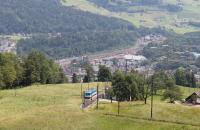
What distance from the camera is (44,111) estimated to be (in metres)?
97.9

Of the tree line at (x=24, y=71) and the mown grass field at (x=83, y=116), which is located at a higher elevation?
the tree line at (x=24, y=71)

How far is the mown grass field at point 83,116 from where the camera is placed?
8781 centimetres

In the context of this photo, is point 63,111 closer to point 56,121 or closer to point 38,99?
point 56,121

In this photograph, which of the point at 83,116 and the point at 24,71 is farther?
the point at 24,71

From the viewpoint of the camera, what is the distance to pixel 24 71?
526ft

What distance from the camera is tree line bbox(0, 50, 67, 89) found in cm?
14988

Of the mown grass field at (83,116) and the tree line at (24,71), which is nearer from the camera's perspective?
the mown grass field at (83,116)

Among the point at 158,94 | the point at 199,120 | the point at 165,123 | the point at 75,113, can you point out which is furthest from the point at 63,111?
the point at 158,94

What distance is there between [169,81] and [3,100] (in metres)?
71.2

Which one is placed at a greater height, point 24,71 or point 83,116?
point 24,71

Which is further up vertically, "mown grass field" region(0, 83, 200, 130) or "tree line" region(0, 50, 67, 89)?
"tree line" region(0, 50, 67, 89)

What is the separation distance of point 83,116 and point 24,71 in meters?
70.5

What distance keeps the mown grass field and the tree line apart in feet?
108

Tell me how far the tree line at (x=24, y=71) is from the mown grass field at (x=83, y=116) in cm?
3298
